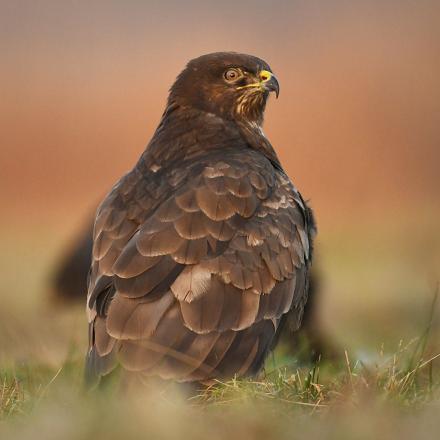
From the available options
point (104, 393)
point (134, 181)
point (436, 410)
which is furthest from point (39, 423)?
point (134, 181)

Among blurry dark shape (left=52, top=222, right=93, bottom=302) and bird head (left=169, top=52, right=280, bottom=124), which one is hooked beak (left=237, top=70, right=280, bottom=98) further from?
blurry dark shape (left=52, top=222, right=93, bottom=302)

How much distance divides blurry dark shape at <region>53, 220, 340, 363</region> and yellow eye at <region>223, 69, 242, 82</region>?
1542mm

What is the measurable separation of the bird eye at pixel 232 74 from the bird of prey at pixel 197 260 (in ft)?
1.49

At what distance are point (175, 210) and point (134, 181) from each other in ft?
2.25

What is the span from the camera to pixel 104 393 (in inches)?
246

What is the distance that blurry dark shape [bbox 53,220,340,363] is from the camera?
28.7 ft

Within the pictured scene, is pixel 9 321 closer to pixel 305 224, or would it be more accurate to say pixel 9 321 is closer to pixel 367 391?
pixel 305 224

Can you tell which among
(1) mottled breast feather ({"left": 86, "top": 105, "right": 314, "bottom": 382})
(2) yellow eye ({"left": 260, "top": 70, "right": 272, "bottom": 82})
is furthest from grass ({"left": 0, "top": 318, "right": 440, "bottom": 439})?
(2) yellow eye ({"left": 260, "top": 70, "right": 272, "bottom": 82})

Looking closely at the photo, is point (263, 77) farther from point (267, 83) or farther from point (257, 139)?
point (257, 139)

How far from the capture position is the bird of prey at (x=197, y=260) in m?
6.46

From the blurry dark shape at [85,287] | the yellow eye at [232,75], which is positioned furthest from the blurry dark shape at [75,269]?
the yellow eye at [232,75]

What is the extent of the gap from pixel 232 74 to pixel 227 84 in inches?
3.3

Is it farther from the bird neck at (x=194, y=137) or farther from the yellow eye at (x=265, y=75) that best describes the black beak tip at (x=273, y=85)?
the bird neck at (x=194, y=137)

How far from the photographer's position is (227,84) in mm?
8219
